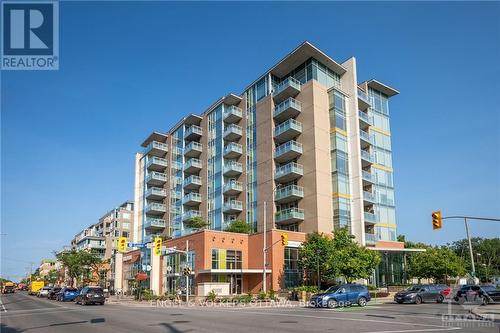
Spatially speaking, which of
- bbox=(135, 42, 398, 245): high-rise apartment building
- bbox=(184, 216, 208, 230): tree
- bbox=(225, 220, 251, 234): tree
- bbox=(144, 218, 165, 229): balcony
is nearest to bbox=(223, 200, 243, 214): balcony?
bbox=(135, 42, 398, 245): high-rise apartment building

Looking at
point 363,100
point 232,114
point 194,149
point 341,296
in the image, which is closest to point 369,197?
point 363,100

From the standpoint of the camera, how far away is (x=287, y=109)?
61500 millimetres

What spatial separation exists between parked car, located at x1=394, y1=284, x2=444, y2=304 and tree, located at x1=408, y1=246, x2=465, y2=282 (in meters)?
29.4

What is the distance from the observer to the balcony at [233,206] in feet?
219

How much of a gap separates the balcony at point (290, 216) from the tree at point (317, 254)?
15.5 ft

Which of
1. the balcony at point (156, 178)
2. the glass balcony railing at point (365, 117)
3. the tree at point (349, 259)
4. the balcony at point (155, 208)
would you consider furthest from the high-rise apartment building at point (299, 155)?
the balcony at point (156, 178)

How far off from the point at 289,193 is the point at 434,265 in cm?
2615

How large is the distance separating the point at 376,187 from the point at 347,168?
24.1 ft

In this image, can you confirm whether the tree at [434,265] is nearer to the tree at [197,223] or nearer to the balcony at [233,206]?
the balcony at [233,206]

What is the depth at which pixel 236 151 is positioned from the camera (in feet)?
226

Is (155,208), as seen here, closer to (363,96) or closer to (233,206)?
(233,206)

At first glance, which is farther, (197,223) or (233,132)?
(233,132)

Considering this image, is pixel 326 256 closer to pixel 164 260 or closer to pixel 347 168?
pixel 347 168

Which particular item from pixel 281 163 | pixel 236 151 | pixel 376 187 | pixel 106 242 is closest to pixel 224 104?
pixel 236 151
